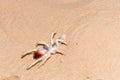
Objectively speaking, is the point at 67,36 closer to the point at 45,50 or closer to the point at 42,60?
the point at 45,50

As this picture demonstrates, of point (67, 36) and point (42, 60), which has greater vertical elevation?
point (67, 36)

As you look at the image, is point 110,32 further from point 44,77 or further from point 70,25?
point 44,77

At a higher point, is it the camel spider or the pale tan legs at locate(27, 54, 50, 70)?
the camel spider

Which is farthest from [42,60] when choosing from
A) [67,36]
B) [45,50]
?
[67,36]

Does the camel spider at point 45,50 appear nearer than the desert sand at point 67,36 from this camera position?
No

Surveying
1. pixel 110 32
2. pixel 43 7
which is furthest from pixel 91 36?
pixel 43 7

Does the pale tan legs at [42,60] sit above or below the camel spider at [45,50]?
below

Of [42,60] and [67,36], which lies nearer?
[42,60]

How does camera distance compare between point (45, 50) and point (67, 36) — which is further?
point (67, 36)
